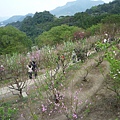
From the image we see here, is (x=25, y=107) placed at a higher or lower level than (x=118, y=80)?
lower

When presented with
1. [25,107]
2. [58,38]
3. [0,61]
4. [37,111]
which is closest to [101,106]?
[37,111]

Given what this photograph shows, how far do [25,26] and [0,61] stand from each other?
55476 millimetres

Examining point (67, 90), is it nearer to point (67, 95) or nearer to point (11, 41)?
point (67, 95)

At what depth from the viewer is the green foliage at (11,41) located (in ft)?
95.9

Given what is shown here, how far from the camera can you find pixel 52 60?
13.1m

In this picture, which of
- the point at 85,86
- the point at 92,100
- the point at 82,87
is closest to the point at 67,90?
the point at 82,87

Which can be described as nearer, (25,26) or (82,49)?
(82,49)

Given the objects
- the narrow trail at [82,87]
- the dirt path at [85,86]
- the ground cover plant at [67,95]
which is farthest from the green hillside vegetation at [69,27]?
the ground cover plant at [67,95]

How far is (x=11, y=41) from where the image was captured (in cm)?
3038

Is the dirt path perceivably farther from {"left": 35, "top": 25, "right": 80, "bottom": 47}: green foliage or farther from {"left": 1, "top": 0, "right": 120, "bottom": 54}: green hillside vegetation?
{"left": 35, "top": 25, "right": 80, "bottom": 47}: green foliage

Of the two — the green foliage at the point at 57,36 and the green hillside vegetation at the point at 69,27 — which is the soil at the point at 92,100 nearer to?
the green hillside vegetation at the point at 69,27

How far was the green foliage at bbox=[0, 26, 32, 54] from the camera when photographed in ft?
95.9

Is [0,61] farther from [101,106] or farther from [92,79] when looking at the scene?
[101,106]

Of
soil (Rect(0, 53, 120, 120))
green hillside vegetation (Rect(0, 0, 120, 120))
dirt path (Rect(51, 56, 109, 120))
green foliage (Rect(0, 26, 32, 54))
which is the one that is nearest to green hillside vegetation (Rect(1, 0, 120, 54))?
green foliage (Rect(0, 26, 32, 54))
